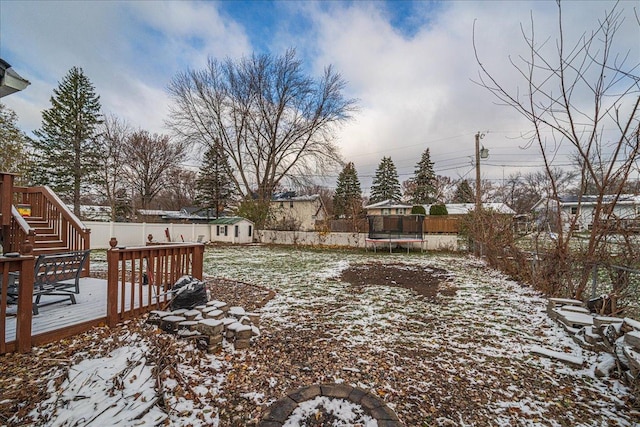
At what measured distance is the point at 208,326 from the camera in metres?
2.88

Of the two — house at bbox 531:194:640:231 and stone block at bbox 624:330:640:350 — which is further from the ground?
house at bbox 531:194:640:231

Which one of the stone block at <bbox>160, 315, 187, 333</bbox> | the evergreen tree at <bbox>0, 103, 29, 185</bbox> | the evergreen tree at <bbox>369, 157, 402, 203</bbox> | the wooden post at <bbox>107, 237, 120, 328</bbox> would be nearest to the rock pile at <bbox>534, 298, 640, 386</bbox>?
the stone block at <bbox>160, 315, 187, 333</bbox>

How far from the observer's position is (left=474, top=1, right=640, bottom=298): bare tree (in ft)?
11.4

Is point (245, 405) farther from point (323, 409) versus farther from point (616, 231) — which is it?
point (616, 231)

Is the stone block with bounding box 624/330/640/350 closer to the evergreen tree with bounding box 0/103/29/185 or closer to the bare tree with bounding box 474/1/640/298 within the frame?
the bare tree with bounding box 474/1/640/298

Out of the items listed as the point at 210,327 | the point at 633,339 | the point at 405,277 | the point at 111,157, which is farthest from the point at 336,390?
the point at 111,157

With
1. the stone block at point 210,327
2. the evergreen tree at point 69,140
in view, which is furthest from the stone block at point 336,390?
the evergreen tree at point 69,140

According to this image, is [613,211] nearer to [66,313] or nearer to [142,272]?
[142,272]

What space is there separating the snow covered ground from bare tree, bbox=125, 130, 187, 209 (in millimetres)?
20812

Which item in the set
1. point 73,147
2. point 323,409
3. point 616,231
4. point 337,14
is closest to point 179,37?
point 337,14

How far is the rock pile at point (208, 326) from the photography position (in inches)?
113

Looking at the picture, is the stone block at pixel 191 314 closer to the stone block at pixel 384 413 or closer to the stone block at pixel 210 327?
the stone block at pixel 210 327

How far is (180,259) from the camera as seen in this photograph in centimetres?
428

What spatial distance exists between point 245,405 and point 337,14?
9.02 meters
